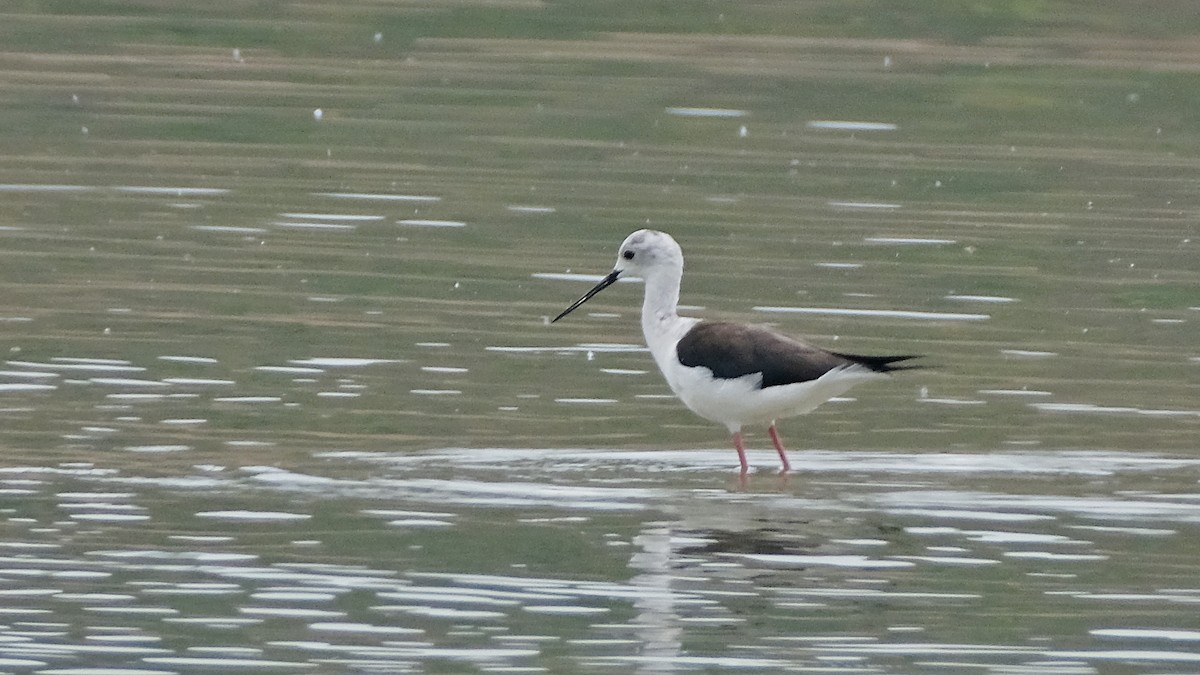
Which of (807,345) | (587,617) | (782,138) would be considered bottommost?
(587,617)

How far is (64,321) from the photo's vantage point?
13523 mm

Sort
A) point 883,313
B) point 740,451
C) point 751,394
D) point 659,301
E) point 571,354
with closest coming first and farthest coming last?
point 751,394 < point 740,451 < point 659,301 < point 571,354 < point 883,313

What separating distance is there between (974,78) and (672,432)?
12.3m

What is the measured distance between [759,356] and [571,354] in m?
2.27

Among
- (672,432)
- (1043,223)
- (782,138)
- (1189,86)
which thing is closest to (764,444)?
(672,432)

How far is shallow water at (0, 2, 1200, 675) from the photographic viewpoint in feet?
28.4

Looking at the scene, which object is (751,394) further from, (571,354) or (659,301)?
(571,354)

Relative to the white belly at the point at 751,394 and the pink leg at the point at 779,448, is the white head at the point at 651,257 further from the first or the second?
the pink leg at the point at 779,448

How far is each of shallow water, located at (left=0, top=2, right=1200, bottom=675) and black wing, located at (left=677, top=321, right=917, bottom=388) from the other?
1.43ft

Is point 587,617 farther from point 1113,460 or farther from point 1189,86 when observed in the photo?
point 1189,86

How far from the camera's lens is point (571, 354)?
527 inches

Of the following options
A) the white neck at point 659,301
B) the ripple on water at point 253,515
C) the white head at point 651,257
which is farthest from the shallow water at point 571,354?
the white head at point 651,257

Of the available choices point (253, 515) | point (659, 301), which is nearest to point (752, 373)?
point (659, 301)

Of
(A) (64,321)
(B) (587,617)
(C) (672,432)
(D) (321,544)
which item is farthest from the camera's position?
(A) (64,321)
